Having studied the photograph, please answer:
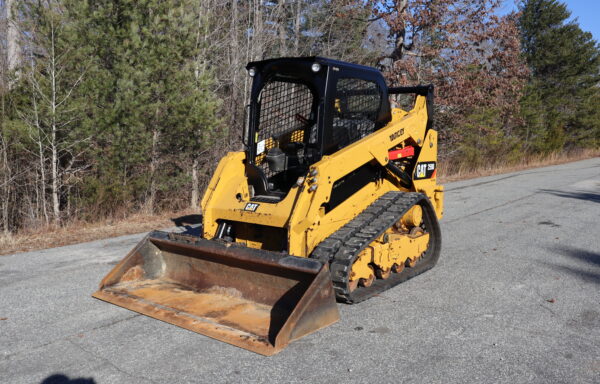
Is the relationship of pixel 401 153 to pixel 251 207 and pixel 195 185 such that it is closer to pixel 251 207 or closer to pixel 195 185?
pixel 251 207

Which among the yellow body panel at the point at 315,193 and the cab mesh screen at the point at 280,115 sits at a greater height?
the cab mesh screen at the point at 280,115

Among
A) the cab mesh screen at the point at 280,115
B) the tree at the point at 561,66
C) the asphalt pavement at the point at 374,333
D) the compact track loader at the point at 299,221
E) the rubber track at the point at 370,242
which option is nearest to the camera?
the asphalt pavement at the point at 374,333

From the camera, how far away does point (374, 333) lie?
420 centimetres

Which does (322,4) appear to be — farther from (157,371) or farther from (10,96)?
(157,371)

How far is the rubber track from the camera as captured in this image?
452 centimetres

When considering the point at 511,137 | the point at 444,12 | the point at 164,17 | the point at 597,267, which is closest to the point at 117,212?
the point at 164,17

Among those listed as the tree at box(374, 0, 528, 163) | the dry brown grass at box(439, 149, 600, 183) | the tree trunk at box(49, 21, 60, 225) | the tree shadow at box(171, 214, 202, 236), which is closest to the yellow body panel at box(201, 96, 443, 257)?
the tree shadow at box(171, 214, 202, 236)

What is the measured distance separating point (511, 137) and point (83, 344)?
75.1 ft

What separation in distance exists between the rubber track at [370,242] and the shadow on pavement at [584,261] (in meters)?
1.60

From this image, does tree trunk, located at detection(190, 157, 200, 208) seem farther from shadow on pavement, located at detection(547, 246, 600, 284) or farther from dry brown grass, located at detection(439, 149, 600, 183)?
dry brown grass, located at detection(439, 149, 600, 183)

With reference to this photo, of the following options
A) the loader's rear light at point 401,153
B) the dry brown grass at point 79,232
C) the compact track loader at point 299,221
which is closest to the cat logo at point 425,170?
the compact track loader at point 299,221

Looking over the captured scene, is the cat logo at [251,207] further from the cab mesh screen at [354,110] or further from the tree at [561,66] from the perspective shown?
the tree at [561,66]

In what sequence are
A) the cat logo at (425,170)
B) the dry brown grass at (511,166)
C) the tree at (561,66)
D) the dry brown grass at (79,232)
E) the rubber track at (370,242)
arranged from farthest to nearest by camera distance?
1. the tree at (561,66)
2. the dry brown grass at (511,166)
3. the dry brown grass at (79,232)
4. the cat logo at (425,170)
5. the rubber track at (370,242)

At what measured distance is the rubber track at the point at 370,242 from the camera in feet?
14.8
